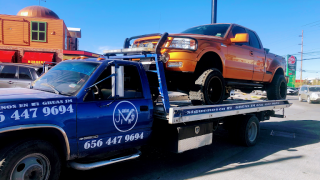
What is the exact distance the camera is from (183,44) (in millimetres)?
4879

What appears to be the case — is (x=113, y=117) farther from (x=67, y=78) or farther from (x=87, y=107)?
(x=67, y=78)

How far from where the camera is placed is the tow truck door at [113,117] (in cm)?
335

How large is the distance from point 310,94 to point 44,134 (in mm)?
24265

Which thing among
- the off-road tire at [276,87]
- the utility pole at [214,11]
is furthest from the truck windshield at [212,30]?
the utility pole at [214,11]

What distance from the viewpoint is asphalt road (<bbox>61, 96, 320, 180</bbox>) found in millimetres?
4238

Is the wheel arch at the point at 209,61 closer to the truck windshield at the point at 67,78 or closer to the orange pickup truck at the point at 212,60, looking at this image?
the orange pickup truck at the point at 212,60

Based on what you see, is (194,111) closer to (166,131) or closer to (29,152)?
→ (166,131)

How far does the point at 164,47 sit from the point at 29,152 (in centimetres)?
289

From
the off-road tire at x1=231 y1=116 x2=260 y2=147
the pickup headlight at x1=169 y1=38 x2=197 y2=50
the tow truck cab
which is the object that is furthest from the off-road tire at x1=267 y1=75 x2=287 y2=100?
the tow truck cab

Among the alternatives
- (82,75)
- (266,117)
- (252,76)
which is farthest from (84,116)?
(266,117)

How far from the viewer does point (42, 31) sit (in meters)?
21.9

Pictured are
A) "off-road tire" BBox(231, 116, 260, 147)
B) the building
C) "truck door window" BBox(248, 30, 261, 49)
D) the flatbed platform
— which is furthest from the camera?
the building

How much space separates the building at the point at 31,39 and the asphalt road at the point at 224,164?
1827 cm

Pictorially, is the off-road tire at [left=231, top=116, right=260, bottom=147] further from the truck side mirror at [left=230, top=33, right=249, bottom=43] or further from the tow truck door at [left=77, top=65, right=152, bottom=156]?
the tow truck door at [left=77, top=65, right=152, bottom=156]
